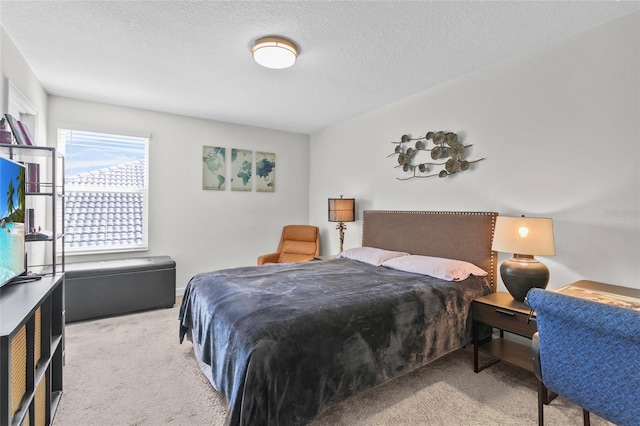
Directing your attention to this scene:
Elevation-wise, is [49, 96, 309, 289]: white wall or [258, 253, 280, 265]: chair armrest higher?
[49, 96, 309, 289]: white wall

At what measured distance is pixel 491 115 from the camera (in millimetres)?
2803

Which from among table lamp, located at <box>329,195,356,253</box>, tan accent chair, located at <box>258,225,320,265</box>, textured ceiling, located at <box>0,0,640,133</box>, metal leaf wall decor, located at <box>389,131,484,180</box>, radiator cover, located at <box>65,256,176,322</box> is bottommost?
radiator cover, located at <box>65,256,176,322</box>

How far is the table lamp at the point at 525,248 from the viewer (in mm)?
2143

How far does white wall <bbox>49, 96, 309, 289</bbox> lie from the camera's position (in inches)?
152

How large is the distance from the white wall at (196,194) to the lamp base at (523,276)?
357cm

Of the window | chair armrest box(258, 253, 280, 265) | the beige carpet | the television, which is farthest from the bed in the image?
the window

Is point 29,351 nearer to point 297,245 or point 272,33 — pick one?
point 272,33

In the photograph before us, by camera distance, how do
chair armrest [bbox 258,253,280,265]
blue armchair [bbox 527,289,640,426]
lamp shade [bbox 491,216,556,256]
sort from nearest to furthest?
blue armchair [bbox 527,289,640,426], lamp shade [bbox 491,216,556,256], chair armrest [bbox 258,253,280,265]

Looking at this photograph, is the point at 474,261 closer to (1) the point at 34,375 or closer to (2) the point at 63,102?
(1) the point at 34,375

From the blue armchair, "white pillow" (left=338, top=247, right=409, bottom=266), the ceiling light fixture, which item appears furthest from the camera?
"white pillow" (left=338, top=247, right=409, bottom=266)

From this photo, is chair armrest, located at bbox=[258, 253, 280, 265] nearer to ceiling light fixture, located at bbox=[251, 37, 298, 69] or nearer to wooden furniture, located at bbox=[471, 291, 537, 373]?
ceiling light fixture, located at bbox=[251, 37, 298, 69]

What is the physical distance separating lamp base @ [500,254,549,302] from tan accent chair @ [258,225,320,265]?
270cm

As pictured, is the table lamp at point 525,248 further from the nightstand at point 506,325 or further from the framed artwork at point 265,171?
the framed artwork at point 265,171

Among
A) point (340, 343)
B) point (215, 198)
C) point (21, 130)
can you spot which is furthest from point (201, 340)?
point (215, 198)
